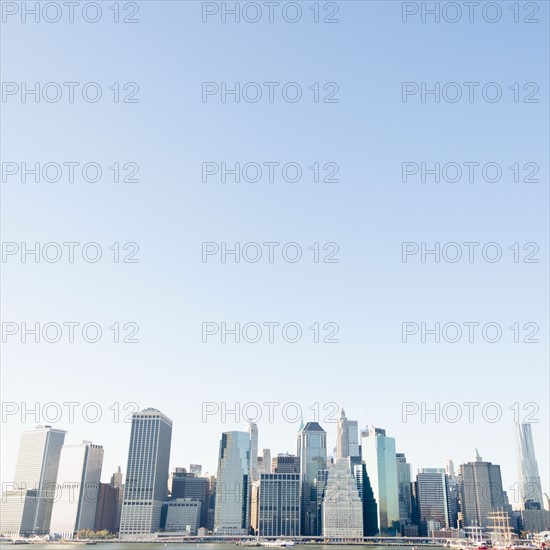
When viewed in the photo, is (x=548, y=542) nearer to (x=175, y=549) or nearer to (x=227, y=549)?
(x=227, y=549)

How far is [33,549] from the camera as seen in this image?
19325 centimetres

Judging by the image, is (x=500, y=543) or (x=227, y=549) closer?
(x=500, y=543)

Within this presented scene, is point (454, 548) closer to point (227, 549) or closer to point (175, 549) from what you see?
point (227, 549)

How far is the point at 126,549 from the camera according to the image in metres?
192

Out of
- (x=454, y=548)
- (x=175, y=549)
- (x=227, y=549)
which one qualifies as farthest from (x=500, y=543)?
(x=175, y=549)

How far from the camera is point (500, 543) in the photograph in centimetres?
17862

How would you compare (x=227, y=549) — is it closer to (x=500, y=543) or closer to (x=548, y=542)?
(x=500, y=543)

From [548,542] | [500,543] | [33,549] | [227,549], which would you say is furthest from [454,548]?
[33,549]

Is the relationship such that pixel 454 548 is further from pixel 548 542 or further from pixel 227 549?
pixel 227 549

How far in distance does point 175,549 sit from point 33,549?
4562cm

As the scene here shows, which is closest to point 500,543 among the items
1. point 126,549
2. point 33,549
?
point 126,549

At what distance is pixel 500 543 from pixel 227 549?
84.7m

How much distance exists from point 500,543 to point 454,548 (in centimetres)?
1758

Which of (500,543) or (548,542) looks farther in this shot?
(548,542)
